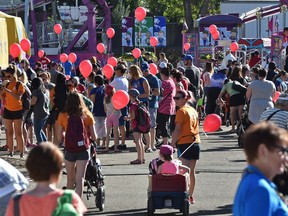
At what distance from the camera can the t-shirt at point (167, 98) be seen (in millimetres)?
18047

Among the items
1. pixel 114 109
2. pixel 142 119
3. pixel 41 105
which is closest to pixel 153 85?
pixel 114 109

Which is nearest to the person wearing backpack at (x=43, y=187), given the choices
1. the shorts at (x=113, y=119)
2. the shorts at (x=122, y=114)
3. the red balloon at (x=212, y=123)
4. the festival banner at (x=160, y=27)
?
the red balloon at (x=212, y=123)

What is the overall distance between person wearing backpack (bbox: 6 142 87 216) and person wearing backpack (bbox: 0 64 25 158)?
11104 mm

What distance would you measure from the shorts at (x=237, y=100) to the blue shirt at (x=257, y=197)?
53.9 feet

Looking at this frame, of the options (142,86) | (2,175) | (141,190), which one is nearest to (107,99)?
(142,86)

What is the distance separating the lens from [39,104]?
1703 centimetres

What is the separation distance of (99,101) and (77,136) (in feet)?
24.3

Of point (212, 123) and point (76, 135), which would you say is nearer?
point (76, 135)

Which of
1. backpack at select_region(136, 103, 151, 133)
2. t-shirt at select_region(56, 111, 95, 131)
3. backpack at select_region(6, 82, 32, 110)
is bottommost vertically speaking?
backpack at select_region(136, 103, 151, 133)

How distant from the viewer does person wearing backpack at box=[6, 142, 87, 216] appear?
568cm

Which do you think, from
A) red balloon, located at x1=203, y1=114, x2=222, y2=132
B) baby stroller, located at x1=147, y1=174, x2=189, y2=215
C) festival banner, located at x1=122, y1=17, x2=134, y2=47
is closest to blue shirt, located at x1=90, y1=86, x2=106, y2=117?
red balloon, located at x1=203, y1=114, x2=222, y2=132

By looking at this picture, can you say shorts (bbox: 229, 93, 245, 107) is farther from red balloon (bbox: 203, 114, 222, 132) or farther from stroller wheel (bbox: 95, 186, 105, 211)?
stroller wheel (bbox: 95, 186, 105, 211)

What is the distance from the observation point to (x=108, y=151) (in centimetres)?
1892

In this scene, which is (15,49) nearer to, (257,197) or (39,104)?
(39,104)
